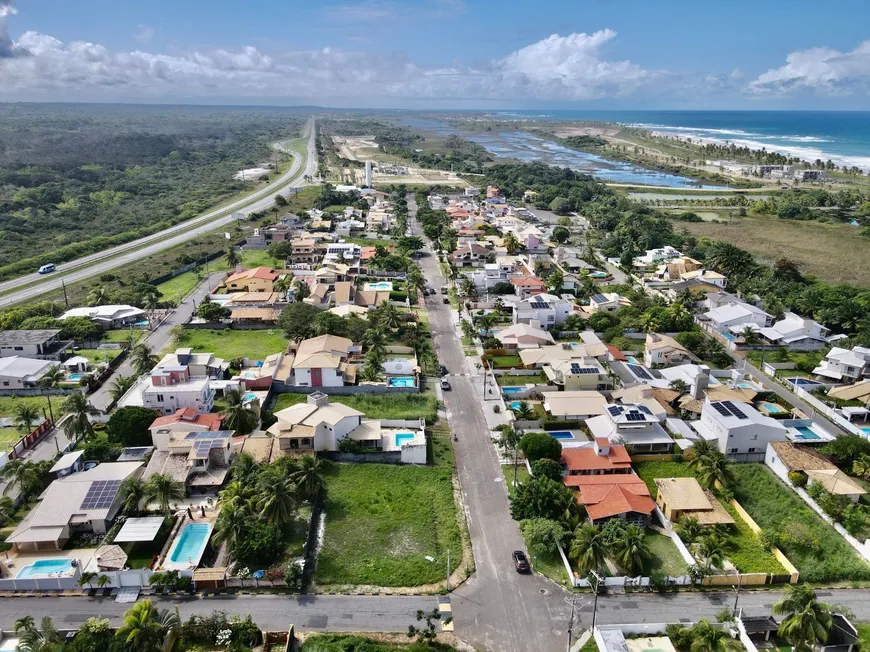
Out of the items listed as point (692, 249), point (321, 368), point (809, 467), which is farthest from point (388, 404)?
point (692, 249)

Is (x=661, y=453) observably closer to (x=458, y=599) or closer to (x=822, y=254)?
(x=458, y=599)

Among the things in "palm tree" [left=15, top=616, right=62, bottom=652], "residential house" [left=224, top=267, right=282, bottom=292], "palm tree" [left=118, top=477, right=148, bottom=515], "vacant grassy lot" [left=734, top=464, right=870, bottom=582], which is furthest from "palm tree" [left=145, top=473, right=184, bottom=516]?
"residential house" [left=224, top=267, right=282, bottom=292]

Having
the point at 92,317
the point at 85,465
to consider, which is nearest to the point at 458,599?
the point at 85,465

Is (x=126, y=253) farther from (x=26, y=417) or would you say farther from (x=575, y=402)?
(x=575, y=402)

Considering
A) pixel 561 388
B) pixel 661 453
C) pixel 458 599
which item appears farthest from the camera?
pixel 561 388

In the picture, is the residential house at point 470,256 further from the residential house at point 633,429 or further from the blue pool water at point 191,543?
the blue pool water at point 191,543
